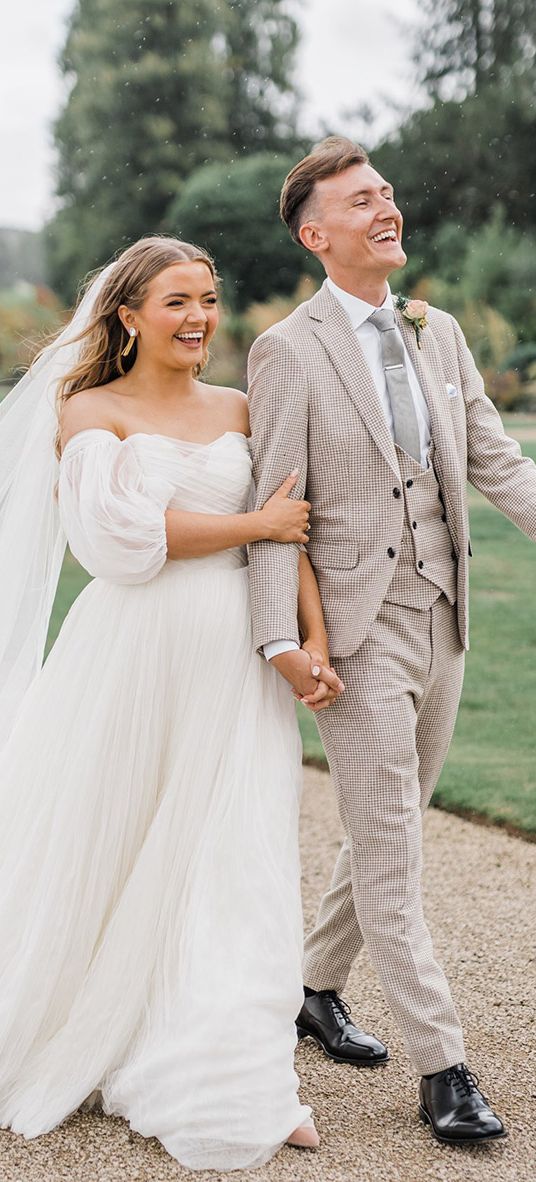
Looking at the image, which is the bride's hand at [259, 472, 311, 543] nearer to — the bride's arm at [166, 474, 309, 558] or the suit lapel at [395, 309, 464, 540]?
the bride's arm at [166, 474, 309, 558]

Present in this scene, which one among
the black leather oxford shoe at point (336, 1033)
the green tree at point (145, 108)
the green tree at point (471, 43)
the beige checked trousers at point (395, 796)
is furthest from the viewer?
the green tree at point (145, 108)

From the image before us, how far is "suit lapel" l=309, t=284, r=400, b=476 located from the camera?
268 cm

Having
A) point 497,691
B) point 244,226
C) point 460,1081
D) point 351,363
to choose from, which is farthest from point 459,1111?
point 244,226

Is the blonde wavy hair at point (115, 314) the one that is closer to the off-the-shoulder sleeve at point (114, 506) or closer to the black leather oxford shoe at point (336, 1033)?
the off-the-shoulder sleeve at point (114, 506)

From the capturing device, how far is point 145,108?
36.4 feet

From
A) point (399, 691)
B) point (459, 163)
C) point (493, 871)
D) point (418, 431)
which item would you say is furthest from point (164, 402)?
point (459, 163)

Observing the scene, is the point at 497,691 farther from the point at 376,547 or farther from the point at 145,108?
the point at 145,108

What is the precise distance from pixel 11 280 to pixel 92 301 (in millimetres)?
8272

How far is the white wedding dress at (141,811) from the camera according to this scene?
2.66m

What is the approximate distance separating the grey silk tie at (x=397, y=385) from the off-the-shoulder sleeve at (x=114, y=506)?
508 millimetres

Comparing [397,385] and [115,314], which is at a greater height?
[115,314]

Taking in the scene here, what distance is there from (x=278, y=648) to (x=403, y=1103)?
106cm

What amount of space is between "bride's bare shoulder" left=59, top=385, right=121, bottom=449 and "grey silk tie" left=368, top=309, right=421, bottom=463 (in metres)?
0.60

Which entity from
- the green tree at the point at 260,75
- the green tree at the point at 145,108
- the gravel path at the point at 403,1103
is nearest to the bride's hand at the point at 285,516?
the gravel path at the point at 403,1103
